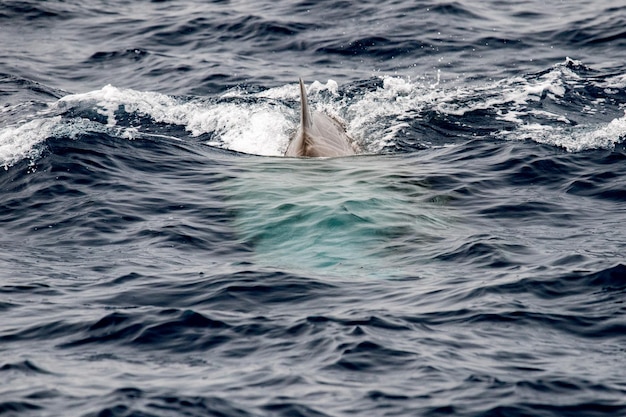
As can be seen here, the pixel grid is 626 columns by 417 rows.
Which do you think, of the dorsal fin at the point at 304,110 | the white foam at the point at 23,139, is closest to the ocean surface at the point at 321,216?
the white foam at the point at 23,139

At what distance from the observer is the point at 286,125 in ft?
77.5

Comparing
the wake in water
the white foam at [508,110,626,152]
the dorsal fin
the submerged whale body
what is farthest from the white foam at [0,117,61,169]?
the white foam at [508,110,626,152]

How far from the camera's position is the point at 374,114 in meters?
24.0

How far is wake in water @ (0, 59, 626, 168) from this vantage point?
71.7 ft

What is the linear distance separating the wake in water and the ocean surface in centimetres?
9

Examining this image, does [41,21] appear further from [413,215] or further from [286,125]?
[413,215]

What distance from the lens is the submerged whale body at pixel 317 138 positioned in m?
20.5

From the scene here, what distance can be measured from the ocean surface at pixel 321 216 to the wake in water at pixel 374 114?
3.4 inches

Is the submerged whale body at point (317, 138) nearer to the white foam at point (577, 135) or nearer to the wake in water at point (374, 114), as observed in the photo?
the wake in water at point (374, 114)

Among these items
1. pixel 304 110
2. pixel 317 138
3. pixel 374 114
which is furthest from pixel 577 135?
pixel 304 110

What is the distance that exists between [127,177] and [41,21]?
1559cm

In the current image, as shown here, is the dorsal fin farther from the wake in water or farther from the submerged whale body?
the wake in water

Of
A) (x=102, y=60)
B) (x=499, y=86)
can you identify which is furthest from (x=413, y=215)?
(x=102, y=60)

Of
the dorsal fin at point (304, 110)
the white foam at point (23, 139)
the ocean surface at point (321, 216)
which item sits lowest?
the ocean surface at point (321, 216)
